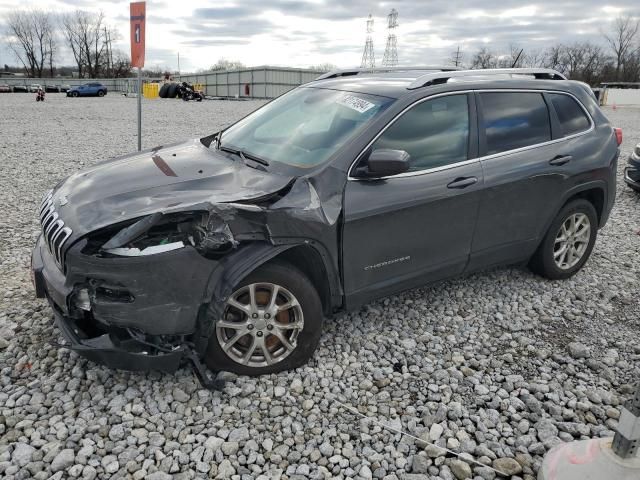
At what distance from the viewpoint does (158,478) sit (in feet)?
8.25

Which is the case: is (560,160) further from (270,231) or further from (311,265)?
(270,231)

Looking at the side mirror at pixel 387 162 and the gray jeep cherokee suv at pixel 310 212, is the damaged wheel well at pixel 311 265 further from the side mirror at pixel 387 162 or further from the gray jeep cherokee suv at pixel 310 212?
the side mirror at pixel 387 162

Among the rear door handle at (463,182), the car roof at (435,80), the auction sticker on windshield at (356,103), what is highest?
the car roof at (435,80)

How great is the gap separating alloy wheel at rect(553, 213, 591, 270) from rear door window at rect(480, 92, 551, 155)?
0.88 metres

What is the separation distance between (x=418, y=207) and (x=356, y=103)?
892 mm

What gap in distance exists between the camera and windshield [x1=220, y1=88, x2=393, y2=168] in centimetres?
350

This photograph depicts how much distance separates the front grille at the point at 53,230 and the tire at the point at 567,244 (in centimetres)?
379

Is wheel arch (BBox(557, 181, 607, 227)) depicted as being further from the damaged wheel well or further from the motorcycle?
the motorcycle

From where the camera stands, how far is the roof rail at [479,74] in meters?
3.75

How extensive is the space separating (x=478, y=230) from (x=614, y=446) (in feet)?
6.19

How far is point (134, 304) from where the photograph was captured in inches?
109

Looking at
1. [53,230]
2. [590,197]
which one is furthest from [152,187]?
[590,197]

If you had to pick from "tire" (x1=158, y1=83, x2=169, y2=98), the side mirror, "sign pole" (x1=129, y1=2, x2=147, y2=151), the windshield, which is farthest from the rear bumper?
"tire" (x1=158, y1=83, x2=169, y2=98)

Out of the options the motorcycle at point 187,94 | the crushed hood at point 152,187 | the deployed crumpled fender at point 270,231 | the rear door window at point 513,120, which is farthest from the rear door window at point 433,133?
the motorcycle at point 187,94
